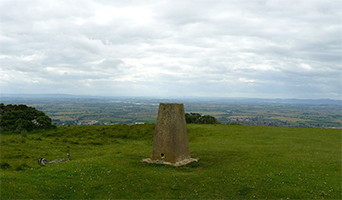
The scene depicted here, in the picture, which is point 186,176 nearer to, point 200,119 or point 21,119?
point 200,119

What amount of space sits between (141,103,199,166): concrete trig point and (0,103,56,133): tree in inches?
1084

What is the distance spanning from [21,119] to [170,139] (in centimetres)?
3118

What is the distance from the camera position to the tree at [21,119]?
37.1 metres

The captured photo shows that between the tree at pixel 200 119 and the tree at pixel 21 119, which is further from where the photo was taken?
the tree at pixel 200 119

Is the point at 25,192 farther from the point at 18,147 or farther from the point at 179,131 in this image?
the point at 18,147

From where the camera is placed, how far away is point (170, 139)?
18.7m

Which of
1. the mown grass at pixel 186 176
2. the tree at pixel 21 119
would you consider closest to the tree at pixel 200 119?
the mown grass at pixel 186 176

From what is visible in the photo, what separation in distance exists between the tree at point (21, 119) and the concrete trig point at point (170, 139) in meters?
27.5

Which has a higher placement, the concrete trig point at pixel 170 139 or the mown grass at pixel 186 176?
the concrete trig point at pixel 170 139

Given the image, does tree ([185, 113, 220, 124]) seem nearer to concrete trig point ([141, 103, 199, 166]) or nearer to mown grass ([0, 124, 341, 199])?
mown grass ([0, 124, 341, 199])

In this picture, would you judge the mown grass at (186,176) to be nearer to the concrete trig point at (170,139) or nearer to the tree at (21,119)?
the concrete trig point at (170,139)

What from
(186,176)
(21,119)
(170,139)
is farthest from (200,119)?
(186,176)

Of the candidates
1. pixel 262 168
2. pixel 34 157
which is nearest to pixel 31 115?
pixel 34 157

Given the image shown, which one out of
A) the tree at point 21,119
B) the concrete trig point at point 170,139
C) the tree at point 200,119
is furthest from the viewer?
the tree at point 200,119
